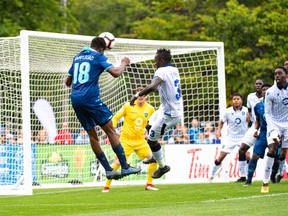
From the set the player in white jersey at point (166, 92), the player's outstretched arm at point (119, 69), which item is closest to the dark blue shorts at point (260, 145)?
the player in white jersey at point (166, 92)

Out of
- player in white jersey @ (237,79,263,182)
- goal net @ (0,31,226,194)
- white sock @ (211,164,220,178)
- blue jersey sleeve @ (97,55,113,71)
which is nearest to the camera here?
blue jersey sleeve @ (97,55,113,71)

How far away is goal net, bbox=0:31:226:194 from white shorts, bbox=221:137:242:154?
110cm

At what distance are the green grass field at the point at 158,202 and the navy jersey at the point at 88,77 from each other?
6.13 ft

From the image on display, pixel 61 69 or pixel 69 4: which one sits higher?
pixel 69 4

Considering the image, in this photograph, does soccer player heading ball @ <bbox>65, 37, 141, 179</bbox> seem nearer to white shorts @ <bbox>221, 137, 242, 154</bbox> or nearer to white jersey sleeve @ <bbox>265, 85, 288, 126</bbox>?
white jersey sleeve @ <bbox>265, 85, 288, 126</bbox>

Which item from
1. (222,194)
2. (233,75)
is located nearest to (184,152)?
(222,194)

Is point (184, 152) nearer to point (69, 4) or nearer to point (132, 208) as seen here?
point (132, 208)

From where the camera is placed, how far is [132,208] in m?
14.9

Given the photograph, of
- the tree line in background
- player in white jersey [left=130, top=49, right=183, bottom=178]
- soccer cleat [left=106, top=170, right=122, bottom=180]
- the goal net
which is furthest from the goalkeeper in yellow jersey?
the tree line in background

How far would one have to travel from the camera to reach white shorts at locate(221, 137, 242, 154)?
22.8 m

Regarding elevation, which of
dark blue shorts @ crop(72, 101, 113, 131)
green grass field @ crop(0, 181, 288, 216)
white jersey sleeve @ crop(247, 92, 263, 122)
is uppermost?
white jersey sleeve @ crop(247, 92, 263, 122)

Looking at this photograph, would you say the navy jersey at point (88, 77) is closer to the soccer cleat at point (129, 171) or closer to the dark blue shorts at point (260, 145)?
the soccer cleat at point (129, 171)

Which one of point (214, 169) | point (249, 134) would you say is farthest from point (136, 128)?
point (214, 169)

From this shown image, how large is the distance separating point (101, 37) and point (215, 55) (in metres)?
10.3
